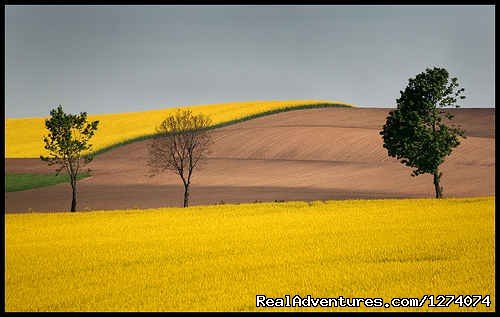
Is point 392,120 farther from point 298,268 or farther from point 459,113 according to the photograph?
point 459,113

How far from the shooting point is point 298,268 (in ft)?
52.0

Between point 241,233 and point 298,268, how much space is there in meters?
6.99

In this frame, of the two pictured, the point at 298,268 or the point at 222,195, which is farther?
the point at 222,195

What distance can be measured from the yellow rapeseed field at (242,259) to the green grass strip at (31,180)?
29.0m

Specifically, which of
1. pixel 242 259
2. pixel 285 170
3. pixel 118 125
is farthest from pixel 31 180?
pixel 242 259

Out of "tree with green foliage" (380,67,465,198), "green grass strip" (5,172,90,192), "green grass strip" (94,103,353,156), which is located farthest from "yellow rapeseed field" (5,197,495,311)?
"green grass strip" (94,103,353,156)

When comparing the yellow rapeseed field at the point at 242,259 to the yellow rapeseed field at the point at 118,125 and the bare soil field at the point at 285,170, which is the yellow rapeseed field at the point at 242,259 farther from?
the yellow rapeseed field at the point at 118,125

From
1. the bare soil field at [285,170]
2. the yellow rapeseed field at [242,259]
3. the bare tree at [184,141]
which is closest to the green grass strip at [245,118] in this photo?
the bare soil field at [285,170]

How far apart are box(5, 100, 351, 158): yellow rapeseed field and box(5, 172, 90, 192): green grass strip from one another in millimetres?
16601

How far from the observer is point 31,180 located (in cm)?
6028

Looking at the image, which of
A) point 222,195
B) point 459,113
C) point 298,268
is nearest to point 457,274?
point 298,268

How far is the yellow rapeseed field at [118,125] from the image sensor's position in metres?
85.4

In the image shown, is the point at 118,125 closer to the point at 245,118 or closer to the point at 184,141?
the point at 245,118

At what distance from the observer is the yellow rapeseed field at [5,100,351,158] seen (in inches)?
3361
